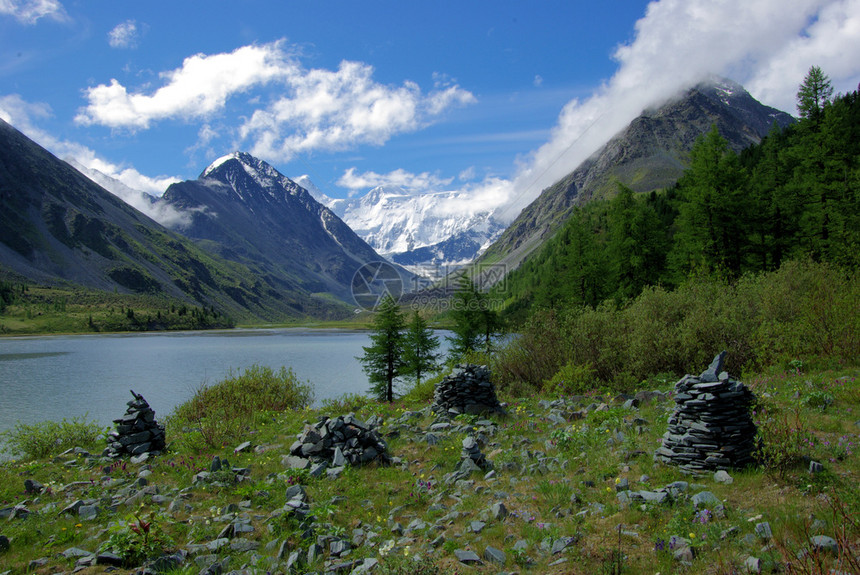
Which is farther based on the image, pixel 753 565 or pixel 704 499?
pixel 704 499

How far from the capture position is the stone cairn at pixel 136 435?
14727mm

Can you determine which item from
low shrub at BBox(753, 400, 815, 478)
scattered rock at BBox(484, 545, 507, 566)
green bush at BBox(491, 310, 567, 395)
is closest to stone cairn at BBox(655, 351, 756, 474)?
low shrub at BBox(753, 400, 815, 478)

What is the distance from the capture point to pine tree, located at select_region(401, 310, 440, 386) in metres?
42.3

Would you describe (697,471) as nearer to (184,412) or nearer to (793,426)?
(793,426)

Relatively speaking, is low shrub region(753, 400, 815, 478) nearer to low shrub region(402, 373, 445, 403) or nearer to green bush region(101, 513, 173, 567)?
green bush region(101, 513, 173, 567)

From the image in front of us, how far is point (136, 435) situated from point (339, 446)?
23.6 ft

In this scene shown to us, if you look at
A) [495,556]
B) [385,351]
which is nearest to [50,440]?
[495,556]

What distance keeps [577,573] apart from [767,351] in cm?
1536

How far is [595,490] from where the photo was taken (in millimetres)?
9094

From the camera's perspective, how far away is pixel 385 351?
137 ft

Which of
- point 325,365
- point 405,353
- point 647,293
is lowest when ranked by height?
point 325,365

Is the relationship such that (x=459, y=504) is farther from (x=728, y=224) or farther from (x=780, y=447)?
(x=728, y=224)

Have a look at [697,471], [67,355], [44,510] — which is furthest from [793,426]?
[67,355]

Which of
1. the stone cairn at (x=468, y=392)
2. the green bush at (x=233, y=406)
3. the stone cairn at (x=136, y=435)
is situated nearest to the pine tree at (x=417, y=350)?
the green bush at (x=233, y=406)
